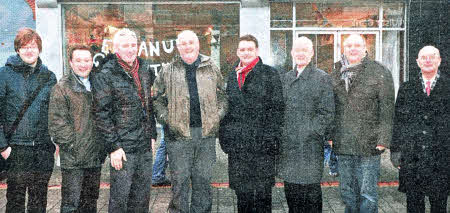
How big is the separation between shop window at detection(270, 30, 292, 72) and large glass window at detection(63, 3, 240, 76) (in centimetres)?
90

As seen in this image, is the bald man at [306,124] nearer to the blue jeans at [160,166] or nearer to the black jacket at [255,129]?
the black jacket at [255,129]

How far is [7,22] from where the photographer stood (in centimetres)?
942

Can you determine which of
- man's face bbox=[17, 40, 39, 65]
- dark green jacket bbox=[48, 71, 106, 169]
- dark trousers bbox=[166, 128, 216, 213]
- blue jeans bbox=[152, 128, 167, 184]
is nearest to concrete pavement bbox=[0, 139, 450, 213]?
blue jeans bbox=[152, 128, 167, 184]

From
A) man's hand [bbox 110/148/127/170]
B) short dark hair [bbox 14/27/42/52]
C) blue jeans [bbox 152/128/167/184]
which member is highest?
short dark hair [bbox 14/27/42/52]

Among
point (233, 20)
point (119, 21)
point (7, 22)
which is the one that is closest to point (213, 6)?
point (233, 20)

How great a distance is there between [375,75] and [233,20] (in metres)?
5.83

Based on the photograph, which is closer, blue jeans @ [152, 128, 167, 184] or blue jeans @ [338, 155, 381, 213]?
blue jeans @ [338, 155, 381, 213]

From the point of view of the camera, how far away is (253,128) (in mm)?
4309

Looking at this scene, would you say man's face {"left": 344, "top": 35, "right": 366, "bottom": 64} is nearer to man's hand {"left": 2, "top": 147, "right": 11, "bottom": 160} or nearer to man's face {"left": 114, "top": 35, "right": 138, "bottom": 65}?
man's face {"left": 114, "top": 35, "right": 138, "bottom": 65}

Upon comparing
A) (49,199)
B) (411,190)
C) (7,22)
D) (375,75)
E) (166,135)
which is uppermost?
(7,22)

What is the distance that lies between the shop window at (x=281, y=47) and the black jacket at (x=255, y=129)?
578 cm

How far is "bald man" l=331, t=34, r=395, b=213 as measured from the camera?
14.0 ft

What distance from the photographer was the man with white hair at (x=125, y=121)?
411cm

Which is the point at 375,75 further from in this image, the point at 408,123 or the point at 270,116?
the point at 270,116
